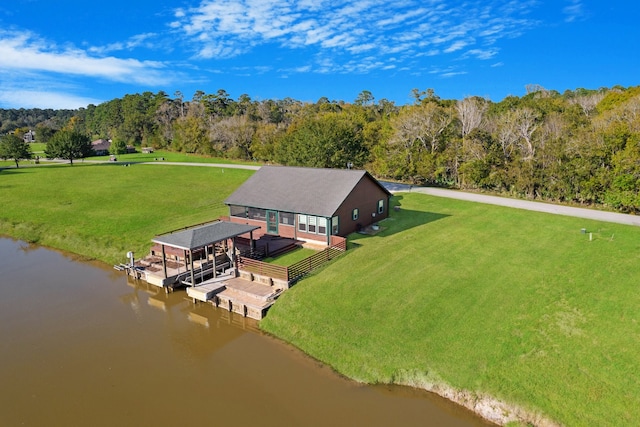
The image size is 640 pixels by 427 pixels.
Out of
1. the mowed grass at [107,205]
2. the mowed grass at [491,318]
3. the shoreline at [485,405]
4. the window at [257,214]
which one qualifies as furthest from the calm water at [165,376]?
the window at [257,214]

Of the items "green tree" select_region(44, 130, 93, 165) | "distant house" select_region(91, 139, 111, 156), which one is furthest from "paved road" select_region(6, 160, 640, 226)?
"distant house" select_region(91, 139, 111, 156)

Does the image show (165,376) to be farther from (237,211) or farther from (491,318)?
(237,211)

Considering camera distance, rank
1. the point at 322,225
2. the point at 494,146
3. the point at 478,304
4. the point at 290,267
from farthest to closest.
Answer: the point at 494,146, the point at 322,225, the point at 290,267, the point at 478,304

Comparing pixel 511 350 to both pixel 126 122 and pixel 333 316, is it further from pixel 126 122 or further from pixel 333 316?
pixel 126 122

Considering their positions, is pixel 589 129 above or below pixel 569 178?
above

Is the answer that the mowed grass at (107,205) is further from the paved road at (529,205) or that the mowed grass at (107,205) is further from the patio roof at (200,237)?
the paved road at (529,205)

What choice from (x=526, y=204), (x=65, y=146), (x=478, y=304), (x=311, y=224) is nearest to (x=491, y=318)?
(x=478, y=304)

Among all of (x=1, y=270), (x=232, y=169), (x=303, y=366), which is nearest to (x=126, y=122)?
(x=232, y=169)

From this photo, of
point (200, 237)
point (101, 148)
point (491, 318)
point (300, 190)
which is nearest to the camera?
point (491, 318)
